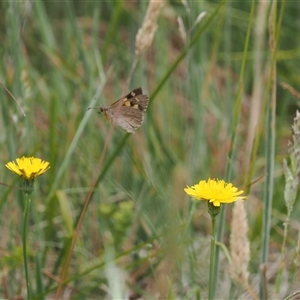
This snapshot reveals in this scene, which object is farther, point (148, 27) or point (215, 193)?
point (148, 27)

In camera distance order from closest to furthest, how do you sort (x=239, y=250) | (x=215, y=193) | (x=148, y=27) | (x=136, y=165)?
(x=215, y=193)
(x=239, y=250)
(x=148, y=27)
(x=136, y=165)

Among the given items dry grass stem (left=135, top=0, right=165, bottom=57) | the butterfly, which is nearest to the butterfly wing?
the butterfly

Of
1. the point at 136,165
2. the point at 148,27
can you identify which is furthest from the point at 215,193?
the point at 136,165

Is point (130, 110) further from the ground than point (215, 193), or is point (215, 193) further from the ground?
point (130, 110)

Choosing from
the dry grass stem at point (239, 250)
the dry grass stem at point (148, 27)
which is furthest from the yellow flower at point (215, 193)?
the dry grass stem at point (148, 27)

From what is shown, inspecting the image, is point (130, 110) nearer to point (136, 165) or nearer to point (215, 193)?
point (215, 193)

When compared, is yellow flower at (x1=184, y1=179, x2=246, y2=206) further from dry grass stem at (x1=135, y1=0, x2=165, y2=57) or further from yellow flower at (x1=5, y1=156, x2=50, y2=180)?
dry grass stem at (x1=135, y1=0, x2=165, y2=57)

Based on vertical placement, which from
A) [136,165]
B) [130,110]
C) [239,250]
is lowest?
[239,250]
